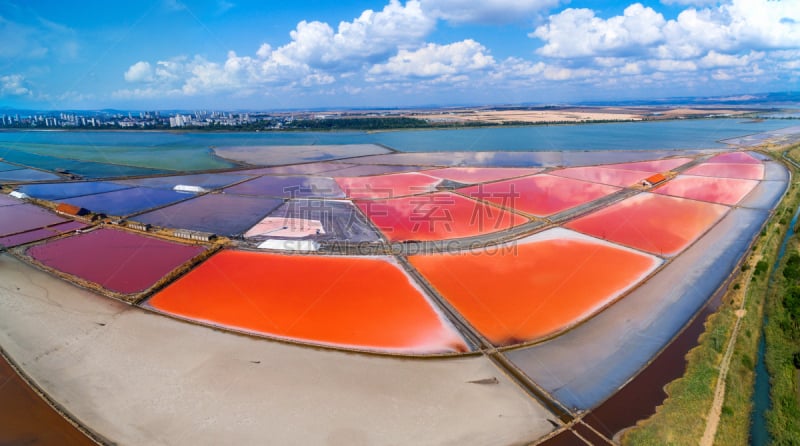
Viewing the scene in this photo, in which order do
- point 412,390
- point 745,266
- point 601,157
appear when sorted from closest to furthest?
point 412,390 → point 745,266 → point 601,157

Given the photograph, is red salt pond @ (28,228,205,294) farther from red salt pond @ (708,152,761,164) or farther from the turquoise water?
red salt pond @ (708,152,761,164)

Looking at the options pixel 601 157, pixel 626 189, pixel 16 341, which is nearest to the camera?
pixel 16 341

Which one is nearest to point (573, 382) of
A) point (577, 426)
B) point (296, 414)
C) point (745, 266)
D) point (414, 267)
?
point (577, 426)

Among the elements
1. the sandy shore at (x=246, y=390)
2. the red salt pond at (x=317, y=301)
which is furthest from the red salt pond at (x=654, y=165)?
the sandy shore at (x=246, y=390)

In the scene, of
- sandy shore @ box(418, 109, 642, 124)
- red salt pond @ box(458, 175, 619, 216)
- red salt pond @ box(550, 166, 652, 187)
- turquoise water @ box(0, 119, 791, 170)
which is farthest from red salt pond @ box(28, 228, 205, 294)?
sandy shore @ box(418, 109, 642, 124)

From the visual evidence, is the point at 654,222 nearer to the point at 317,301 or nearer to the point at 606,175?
the point at 606,175

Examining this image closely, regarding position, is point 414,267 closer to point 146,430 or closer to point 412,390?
point 412,390
